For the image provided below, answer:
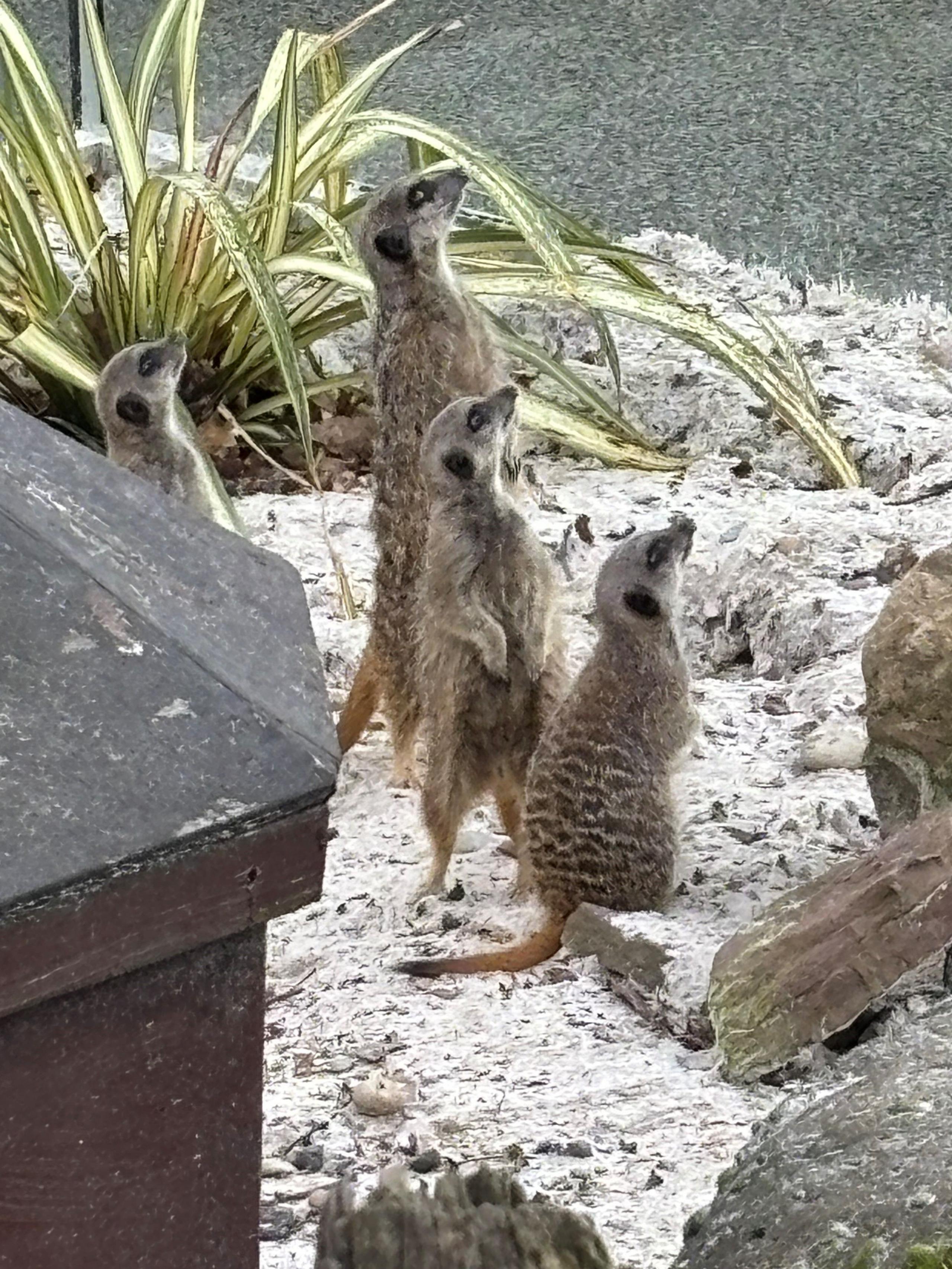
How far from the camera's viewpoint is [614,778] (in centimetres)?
166

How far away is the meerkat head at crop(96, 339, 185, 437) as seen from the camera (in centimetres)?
192

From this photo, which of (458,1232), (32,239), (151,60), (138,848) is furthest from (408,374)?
(138,848)

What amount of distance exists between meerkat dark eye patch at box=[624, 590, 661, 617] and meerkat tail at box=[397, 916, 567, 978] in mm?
322

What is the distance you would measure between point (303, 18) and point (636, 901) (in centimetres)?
339

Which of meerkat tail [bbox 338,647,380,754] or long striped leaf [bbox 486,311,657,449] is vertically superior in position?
long striped leaf [bbox 486,311,657,449]

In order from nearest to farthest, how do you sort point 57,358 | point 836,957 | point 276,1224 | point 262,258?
point 276,1224 < point 836,957 < point 262,258 < point 57,358

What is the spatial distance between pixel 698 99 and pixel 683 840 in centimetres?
297

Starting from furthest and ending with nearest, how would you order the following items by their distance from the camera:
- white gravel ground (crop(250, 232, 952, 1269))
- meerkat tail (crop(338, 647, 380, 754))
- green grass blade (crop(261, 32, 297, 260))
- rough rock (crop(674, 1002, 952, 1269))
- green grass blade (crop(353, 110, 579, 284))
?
green grass blade (crop(261, 32, 297, 260)) < green grass blade (crop(353, 110, 579, 284)) < meerkat tail (crop(338, 647, 380, 754)) < white gravel ground (crop(250, 232, 952, 1269)) < rough rock (crop(674, 1002, 952, 1269))

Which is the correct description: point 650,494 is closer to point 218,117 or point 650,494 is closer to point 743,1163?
point 743,1163

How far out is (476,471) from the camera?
1725mm

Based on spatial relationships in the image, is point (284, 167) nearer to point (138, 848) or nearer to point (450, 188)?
point (450, 188)

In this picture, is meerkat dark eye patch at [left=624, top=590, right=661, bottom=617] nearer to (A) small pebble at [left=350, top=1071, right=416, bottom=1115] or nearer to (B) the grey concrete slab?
(A) small pebble at [left=350, top=1071, right=416, bottom=1115]

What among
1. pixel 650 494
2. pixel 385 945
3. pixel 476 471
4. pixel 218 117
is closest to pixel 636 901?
pixel 385 945

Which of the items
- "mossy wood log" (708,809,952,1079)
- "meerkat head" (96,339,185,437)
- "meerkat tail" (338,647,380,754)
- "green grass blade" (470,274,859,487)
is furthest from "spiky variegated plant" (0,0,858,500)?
"mossy wood log" (708,809,952,1079)
